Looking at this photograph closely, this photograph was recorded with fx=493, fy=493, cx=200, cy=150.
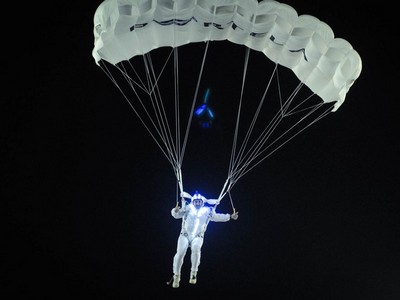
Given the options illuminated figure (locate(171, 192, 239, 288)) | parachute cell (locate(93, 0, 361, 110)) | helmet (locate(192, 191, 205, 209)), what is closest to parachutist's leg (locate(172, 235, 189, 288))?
illuminated figure (locate(171, 192, 239, 288))

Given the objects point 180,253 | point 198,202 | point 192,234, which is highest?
point 198,202

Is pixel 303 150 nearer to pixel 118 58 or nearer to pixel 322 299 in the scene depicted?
pixel 322 299

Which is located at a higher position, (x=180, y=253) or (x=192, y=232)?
(x=192, y=232)

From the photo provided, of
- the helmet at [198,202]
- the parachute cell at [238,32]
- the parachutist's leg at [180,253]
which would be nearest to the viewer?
the parachute cell at [238,32]

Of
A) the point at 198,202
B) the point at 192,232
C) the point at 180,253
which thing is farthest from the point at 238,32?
the point at 180,253

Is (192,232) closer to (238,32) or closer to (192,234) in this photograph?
(192,234)

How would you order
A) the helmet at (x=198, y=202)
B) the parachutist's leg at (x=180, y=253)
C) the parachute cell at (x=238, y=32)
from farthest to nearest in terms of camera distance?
the helmet at (x=198, y=202) → the parachutist's leg at (x=180, y=253) → the parachute cell at (x=238, y=32)

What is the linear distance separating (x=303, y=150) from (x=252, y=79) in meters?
1.54

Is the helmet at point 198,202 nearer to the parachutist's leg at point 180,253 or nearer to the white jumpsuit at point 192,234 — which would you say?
the white jumpsuit at point 192,234

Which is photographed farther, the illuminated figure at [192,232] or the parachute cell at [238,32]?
the illuminated figure at [192,232]

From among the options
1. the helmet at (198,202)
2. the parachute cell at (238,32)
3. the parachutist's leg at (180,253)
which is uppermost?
the parachute cell at (238,32)

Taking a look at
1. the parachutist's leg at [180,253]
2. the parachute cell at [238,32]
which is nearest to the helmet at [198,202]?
the parachutist's leg at [180,253]

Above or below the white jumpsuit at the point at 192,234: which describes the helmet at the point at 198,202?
above

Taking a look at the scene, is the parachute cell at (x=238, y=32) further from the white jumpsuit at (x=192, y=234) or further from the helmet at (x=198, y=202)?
the white jumpsuit at (x=192, y=234)
